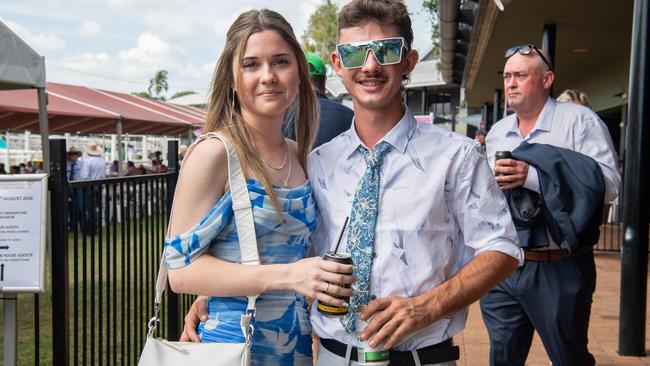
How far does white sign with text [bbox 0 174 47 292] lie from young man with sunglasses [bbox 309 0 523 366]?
1317mm

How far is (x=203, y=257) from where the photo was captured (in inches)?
75.3

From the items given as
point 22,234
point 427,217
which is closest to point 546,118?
point 427,217

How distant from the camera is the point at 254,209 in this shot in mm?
1951

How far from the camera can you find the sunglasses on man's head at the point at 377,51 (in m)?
1.97

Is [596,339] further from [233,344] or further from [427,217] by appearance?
[233,344]

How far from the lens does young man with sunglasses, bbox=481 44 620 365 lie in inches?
124

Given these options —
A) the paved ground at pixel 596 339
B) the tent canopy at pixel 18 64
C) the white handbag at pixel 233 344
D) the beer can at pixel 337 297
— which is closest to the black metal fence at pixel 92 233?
the white handbag at pixel 233 344

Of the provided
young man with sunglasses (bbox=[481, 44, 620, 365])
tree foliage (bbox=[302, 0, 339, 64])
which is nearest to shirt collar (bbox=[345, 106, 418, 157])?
young man with sunglasses (bbox=[481, 44, 620, 365])

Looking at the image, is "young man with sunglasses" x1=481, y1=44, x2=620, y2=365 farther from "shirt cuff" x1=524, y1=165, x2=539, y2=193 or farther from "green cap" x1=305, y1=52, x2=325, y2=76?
"green cap" x1=305, y1=52, x2=325, y2=76

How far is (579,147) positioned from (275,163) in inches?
80.8

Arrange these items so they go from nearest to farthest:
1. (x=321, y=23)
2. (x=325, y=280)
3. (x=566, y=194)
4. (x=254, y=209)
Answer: (x=325, y=280) < (x=254, y=209) < (x=566, y=194) < (x=321, y=23)

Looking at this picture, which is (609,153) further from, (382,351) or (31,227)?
(31,227)

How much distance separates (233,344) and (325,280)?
0.43 metres

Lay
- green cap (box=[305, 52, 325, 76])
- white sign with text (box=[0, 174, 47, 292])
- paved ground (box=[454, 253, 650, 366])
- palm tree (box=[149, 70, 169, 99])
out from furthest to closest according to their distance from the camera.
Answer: palm tree (box=[149, 70, 169, 99]), paved ground (box=[454, 253, 650, 366]), green cap (box=[305, 52, 325, 76]), white sign with text (box=[0, 174, 47, 292])
